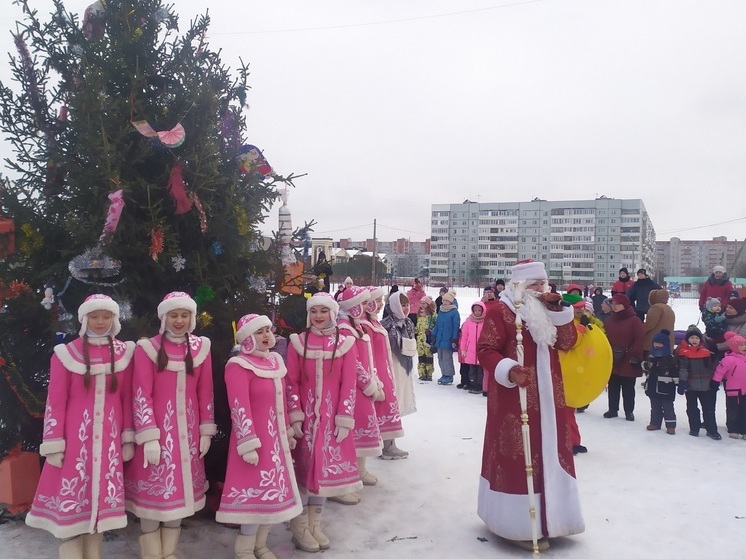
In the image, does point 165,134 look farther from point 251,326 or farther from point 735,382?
point 735,382

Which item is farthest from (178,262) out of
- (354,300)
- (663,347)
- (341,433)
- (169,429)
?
(663,347)

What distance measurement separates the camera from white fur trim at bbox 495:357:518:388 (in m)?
4.25

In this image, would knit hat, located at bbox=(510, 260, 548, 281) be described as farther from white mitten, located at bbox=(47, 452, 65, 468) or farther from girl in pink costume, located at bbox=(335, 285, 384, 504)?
white mitten, located at bbox=(47, 452, 65, 468)

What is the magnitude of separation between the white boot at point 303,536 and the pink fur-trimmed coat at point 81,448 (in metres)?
1.37

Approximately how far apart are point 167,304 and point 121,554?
2.00m

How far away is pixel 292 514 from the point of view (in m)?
3.87

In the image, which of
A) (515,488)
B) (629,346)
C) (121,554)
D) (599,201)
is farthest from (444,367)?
(599,201)

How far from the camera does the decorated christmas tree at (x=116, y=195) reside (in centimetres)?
428

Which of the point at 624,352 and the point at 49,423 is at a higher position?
the point at 49,423

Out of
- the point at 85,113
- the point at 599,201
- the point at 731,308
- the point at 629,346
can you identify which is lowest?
the point at 629,346

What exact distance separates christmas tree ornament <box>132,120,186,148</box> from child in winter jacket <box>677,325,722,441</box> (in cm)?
705

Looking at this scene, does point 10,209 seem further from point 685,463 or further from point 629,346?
point 629,346

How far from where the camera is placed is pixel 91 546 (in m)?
3.71

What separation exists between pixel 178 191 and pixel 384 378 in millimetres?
3085
